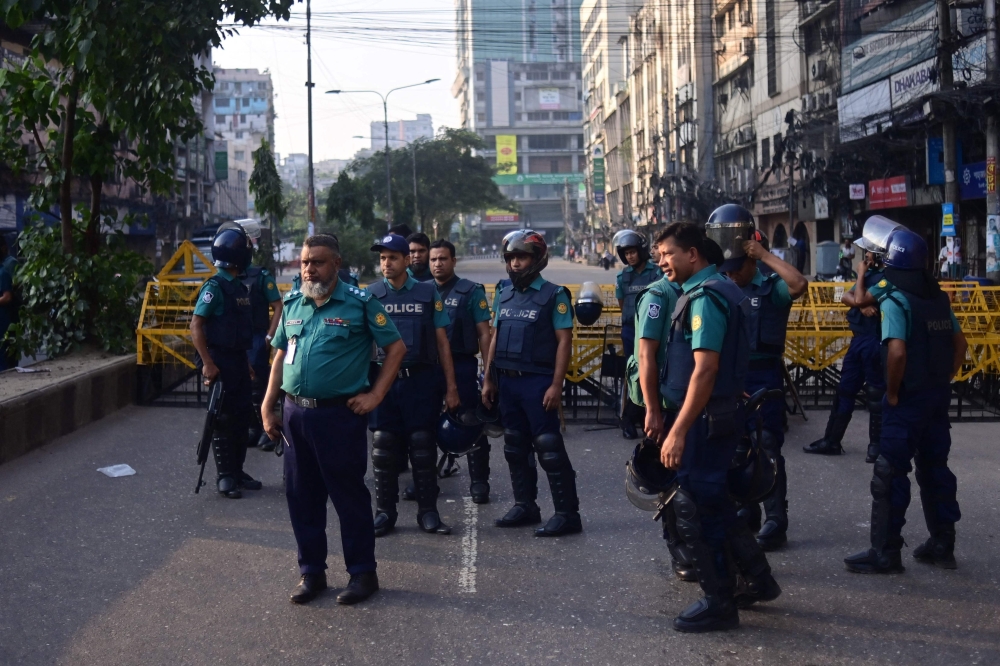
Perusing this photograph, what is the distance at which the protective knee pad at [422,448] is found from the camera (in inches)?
267

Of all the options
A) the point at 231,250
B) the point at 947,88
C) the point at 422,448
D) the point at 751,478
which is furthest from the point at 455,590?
the point at 947,88

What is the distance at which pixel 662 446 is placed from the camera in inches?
196

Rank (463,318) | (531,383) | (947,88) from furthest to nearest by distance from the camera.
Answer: (947,88) → (463,318) → (531,383)

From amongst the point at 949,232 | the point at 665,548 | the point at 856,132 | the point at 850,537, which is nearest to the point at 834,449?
the point at 850,537

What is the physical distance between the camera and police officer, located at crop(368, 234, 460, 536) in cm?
674

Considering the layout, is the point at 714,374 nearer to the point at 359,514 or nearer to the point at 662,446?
the point at 662,446

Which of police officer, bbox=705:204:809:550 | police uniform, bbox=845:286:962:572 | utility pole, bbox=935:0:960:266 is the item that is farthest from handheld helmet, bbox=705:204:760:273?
utility pole, bbox=935:0:960:266

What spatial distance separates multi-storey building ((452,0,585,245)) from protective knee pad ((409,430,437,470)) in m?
133

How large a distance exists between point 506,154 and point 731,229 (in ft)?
463

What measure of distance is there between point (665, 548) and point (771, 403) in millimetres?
1036

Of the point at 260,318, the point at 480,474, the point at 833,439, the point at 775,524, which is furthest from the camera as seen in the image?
Answer: the point at 833,439

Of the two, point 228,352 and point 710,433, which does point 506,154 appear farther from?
point 710,433

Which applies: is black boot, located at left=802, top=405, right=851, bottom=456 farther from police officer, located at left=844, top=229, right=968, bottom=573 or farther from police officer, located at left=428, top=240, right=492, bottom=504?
police officer, located at left=844, top=229, right=968, bottom=573

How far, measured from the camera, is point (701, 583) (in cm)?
496
